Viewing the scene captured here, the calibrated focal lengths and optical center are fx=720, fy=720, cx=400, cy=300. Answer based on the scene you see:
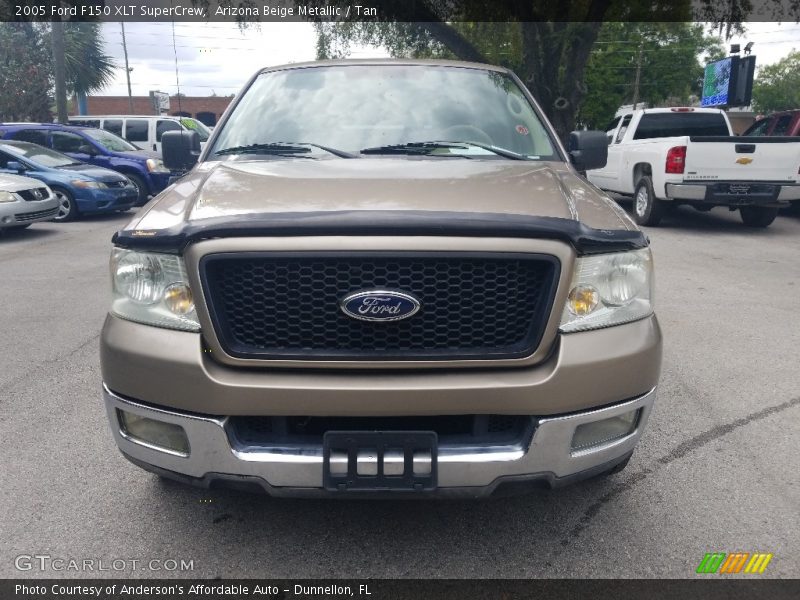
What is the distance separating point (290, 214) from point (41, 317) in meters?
4.59

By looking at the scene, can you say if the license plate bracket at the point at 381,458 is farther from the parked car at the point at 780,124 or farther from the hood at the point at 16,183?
the parked car at the point at 780,124

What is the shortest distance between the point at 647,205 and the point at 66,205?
982 cm

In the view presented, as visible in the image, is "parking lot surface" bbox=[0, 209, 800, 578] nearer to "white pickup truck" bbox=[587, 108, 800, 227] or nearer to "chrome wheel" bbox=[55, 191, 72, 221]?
"white pickup truck" bbox=[587, 108, 800, 227]

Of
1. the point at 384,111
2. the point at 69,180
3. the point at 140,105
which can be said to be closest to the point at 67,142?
the point at 69,180

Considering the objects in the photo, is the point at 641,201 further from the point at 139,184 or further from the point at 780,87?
the point at 780,87

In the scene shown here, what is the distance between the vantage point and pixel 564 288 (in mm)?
2295

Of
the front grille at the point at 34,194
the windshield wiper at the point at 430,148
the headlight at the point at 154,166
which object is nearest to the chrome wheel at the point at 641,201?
the headlight at the point at 154,166

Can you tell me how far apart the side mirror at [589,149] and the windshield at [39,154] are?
1111 cm

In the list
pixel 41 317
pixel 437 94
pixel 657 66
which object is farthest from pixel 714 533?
pixel 657 66

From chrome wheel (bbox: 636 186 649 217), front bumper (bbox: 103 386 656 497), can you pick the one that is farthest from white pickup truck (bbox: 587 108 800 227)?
front bumper (bbox: 103 386 656 497)

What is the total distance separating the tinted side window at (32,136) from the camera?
14.5 metres

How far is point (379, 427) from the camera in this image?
2.31 m

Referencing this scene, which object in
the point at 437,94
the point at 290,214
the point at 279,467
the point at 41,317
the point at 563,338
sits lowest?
the point at 41,317

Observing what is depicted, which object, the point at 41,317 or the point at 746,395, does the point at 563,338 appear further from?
the point at 41,317
